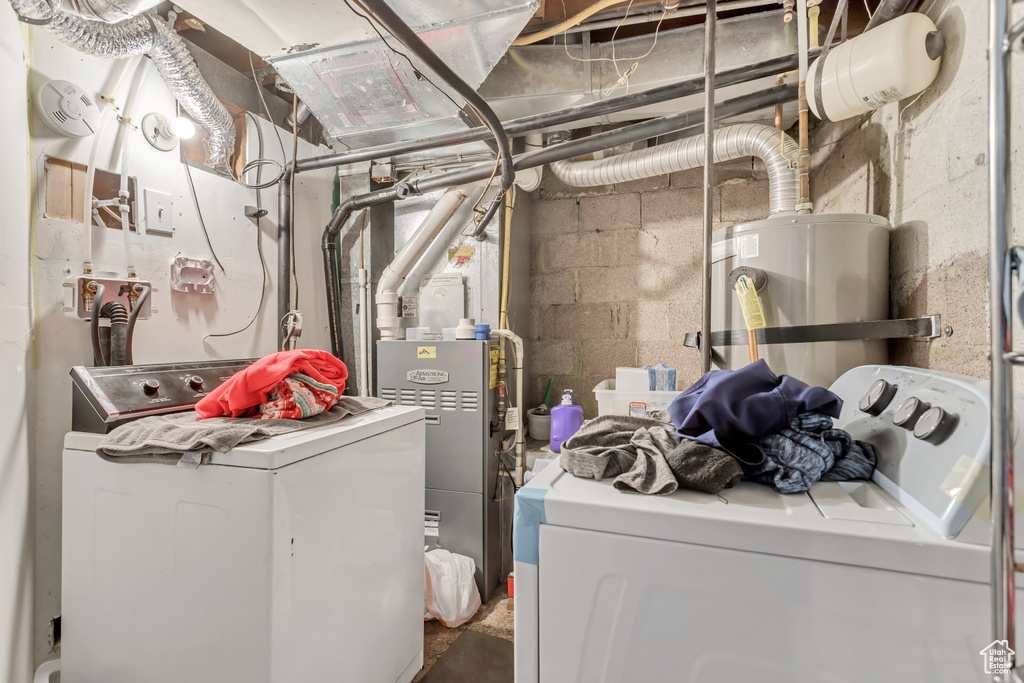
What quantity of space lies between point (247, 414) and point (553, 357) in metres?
1.61

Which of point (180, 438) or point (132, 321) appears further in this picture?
point (132, 321)

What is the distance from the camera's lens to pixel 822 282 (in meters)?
1.27

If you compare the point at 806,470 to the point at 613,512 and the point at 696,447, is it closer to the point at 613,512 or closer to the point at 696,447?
the point at 696,447

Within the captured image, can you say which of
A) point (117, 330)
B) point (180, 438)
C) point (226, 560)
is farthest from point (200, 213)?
point (226, 560)

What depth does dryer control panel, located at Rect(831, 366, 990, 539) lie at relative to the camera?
53 centimetres

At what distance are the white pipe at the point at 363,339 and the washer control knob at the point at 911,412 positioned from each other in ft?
7.41

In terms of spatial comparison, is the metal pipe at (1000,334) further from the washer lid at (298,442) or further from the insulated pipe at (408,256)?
the insulated pipe at (408,256)

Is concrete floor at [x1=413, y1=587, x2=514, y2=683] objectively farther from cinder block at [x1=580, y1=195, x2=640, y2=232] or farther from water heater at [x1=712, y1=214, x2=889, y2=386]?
cinder block at [x1=580, y1=195, x2=640, y2=232]

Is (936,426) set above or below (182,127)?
below

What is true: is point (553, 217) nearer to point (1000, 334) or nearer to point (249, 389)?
point (249, 389)

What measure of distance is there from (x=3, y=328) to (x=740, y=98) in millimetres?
2362

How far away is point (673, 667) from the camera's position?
1.92ft

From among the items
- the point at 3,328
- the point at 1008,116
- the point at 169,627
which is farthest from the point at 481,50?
the point at 169,627

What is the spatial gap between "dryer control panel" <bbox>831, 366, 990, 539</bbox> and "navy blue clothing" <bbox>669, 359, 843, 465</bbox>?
0.08 metres
